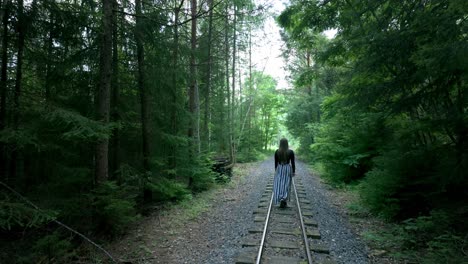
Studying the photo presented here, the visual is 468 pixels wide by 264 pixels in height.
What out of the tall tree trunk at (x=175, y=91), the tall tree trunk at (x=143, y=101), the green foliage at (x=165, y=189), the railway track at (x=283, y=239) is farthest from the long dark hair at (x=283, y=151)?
the tall tree trunk at (x=143, y=101)

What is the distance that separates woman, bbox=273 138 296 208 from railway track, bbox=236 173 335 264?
1.34 ft

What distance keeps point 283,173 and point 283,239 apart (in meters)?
2.71

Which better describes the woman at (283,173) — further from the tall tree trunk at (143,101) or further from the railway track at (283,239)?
the tall tree trunk at (143,101)

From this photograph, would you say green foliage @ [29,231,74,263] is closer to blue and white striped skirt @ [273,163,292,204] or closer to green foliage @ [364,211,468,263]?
blue and white striped skirt @ [273,163,292,204]

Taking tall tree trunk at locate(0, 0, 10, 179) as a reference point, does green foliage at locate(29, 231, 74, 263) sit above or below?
below

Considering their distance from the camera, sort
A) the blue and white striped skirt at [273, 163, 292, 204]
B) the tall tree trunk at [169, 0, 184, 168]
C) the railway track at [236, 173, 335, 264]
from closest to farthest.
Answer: the railway track at [236, 173, 335, 264] → the tall tree trunk at [169, 0, 184, 168] → the blue and white striped skirt at [273, 163, 292, 204]

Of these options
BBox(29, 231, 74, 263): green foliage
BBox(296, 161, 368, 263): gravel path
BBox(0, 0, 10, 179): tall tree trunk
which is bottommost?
BBox(296, 161, 368, 263): gravel path

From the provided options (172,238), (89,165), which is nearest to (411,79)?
(172,238)

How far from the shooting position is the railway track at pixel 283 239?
502cm

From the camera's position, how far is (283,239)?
597 cm

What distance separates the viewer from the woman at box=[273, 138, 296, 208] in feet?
27.6

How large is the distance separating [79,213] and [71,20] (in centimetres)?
374

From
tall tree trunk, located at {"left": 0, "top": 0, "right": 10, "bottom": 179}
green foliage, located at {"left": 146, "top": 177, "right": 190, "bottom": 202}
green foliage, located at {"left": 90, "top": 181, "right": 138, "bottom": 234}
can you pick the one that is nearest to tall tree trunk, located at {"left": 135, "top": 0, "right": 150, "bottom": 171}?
green foliage, located at {"left": 146, "top": 177, "right": 190, "bottom": 202}

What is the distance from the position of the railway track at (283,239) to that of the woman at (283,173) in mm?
408
